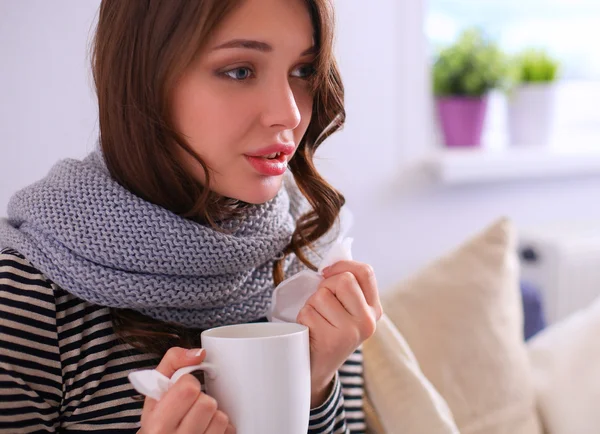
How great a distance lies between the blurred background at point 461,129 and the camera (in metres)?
1.86

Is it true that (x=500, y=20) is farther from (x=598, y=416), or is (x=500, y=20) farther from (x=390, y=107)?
(x=598, y=416)

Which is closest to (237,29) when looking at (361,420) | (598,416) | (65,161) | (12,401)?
(65,161)

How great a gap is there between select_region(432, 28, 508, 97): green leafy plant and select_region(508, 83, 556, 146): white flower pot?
15cm

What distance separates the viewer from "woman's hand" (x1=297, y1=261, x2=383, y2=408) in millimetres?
831

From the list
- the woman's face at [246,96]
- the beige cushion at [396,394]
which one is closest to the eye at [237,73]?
the woman's face at [246,96]

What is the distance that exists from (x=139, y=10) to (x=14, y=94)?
52 cm

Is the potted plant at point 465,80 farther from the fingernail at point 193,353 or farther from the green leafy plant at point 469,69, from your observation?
the fingernail at point 193,353

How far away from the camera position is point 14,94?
1258 millimetres

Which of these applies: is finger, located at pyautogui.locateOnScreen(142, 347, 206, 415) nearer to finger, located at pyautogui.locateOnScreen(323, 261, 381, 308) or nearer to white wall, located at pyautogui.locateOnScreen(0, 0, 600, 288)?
finger, located at pyautogui.locateOnScreen(323, 261, 381, 308)

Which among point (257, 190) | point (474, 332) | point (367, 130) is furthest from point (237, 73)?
point (367, 130)

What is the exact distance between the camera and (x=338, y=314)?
2.75 feet

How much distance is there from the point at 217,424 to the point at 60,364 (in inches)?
10.7

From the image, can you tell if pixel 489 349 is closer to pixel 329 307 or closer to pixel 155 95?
pixel 329 307

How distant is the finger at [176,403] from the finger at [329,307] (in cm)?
20
